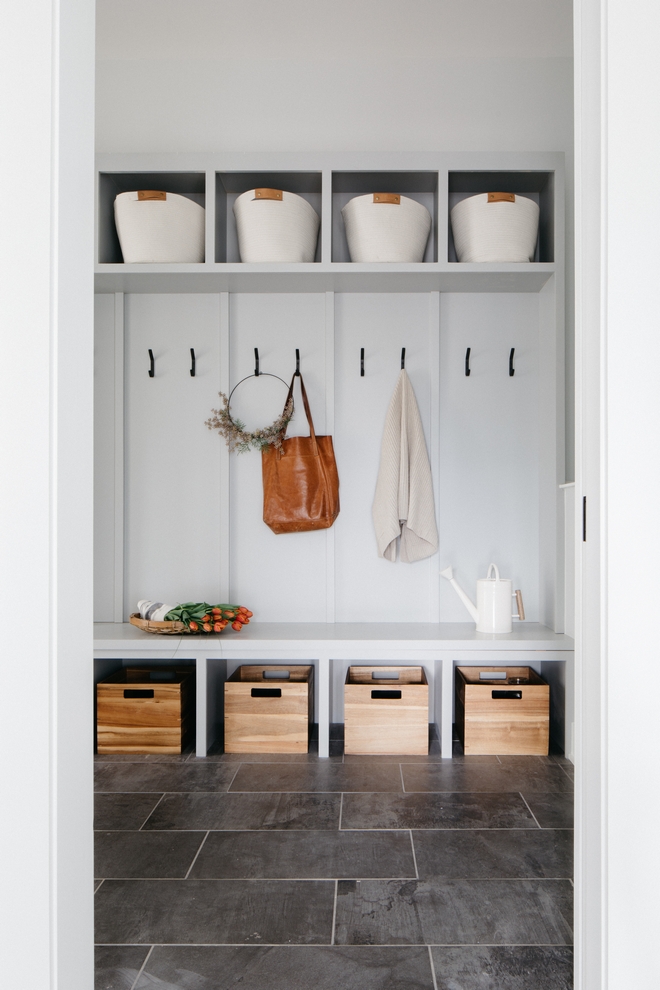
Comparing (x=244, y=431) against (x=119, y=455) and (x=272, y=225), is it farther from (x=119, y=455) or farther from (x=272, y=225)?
(x=272, y=225)

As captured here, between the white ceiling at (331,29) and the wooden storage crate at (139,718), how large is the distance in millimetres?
2750

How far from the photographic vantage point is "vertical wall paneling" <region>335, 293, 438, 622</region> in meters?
3.31

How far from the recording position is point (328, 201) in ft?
9.99

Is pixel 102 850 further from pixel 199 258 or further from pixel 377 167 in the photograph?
pixel 377 167

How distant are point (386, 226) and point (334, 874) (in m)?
2.37

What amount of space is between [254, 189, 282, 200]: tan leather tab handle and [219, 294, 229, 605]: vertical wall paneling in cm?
47

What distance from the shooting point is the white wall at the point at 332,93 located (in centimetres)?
318

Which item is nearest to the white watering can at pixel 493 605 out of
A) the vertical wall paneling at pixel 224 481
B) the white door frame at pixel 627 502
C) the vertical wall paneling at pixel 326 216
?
the vertical wall paneling at pixel 224 481

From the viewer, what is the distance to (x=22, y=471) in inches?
41.1

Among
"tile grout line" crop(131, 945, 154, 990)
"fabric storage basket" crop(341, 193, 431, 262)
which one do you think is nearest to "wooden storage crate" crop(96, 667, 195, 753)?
"tile grout line" crop(131, 945, 154, 990)

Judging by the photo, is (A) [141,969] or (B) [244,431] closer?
(A) [141,969]

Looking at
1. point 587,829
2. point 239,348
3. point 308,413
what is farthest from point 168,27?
point 587,829

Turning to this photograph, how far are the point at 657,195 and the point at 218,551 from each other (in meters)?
2.55

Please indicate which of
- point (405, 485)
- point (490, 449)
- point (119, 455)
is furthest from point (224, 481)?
point (490, 449)
